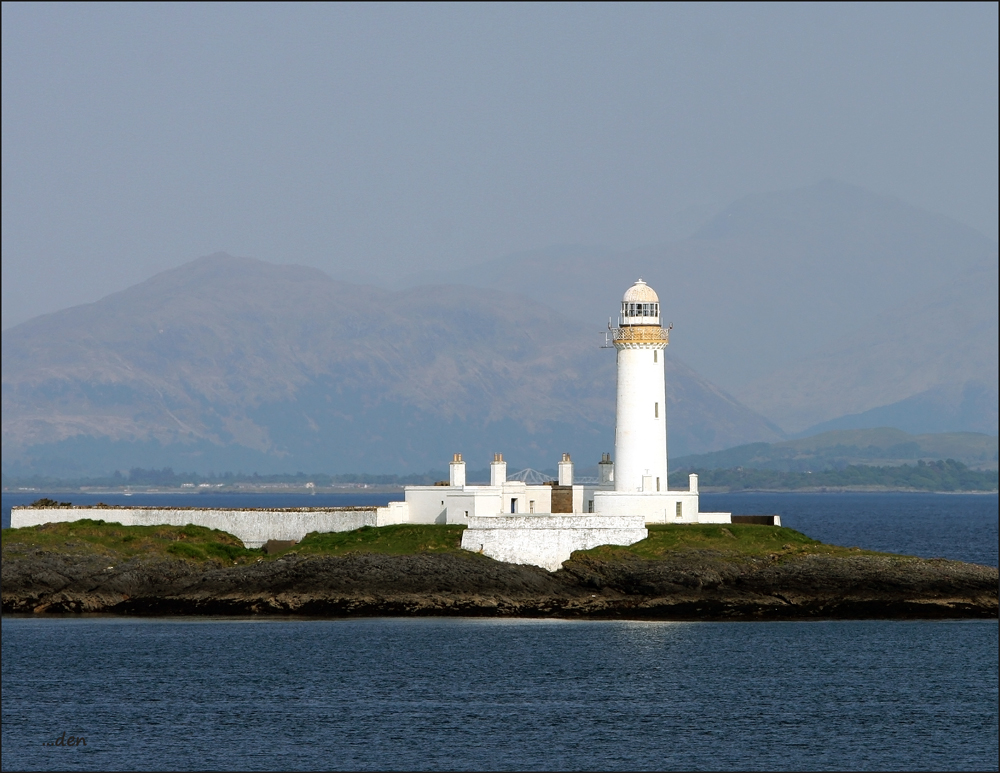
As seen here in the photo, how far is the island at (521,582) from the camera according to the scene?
198 ft

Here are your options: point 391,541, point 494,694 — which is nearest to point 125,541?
point 391,541

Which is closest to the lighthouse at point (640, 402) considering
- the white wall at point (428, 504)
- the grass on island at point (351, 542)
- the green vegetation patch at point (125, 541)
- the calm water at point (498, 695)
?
the grass on island at point (351, 542)

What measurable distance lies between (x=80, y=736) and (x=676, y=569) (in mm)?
25464

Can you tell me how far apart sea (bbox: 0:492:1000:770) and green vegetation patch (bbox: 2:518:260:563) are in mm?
4117

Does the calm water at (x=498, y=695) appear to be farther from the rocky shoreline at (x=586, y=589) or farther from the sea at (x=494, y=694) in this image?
the rocky shoreline at (x=586, y=589)

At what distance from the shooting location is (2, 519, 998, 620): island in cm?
6025

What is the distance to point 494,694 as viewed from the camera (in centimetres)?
4794

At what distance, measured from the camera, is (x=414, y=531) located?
64438 mm

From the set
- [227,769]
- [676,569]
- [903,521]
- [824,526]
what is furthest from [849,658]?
[903,521]

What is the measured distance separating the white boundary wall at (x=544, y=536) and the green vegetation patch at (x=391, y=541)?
0.95m

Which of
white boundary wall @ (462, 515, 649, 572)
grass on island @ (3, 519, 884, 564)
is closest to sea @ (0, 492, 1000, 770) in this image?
grass on island @ (3, 519, 884, 564)

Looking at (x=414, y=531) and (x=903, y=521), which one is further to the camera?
(x=903, y=521)

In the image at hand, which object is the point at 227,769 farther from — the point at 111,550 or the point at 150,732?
the point at 111,550

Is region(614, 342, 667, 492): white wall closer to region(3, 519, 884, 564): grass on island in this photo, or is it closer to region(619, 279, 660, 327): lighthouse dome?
region(619, 279, 660, 327): lighthouse dome
